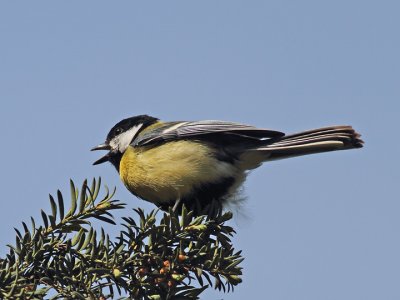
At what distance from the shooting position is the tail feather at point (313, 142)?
A: 15.4 feet

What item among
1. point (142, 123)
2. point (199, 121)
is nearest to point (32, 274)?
point (199, 121)

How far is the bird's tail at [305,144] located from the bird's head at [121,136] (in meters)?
1.02

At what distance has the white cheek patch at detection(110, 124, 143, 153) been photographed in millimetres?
5395

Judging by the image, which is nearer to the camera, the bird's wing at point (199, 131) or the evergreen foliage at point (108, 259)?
the evergreen foliage at point (108, 259)

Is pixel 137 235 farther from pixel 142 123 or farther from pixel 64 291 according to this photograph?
pixel 142 123

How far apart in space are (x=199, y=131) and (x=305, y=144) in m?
0.79

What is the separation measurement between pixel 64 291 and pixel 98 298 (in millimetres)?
136

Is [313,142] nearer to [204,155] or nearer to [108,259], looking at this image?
[204,155]

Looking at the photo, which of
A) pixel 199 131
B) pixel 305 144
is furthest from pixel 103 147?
pixel 305 144

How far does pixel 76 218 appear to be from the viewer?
3025 mm

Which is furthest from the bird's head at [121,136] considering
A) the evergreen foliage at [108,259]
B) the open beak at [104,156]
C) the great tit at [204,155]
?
the evergreen foliage at [108,259]

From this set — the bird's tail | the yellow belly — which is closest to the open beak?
the yellow belly

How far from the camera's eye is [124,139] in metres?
5.47

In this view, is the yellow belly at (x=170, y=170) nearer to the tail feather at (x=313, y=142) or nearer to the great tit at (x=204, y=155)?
the great tit at (x=204, y=155)
